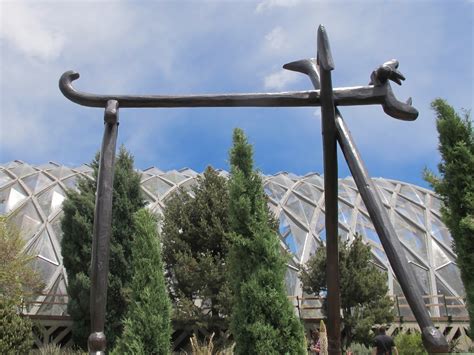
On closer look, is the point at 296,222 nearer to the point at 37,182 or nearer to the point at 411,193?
the point at 411,193

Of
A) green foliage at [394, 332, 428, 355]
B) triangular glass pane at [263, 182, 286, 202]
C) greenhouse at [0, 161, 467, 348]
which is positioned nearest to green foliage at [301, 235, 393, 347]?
greenhouse at [0, 161, 467, 348]

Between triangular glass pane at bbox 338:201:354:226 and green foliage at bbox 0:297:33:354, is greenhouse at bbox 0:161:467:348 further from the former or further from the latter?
green foliage at bbox 0:297:33:354

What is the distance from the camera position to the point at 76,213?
54.0ft

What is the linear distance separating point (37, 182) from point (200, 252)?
11.6 meters

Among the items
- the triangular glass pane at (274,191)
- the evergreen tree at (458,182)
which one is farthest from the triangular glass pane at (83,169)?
the evergreen tree at (458,182)

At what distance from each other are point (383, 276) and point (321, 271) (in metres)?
2.21

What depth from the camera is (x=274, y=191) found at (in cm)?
2488

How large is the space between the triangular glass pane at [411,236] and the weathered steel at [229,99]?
18489 millimetres

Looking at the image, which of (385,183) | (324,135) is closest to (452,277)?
(385,183)

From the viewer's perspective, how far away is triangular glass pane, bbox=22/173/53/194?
22.8 m

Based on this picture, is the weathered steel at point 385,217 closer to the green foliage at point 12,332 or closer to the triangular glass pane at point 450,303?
the green foliage at point 12,332

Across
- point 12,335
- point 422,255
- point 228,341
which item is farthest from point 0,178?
point 422,255

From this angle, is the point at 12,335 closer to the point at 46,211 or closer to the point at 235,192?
the point at 235,192

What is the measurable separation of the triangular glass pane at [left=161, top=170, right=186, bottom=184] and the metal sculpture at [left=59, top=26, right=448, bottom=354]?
67.6 ft
